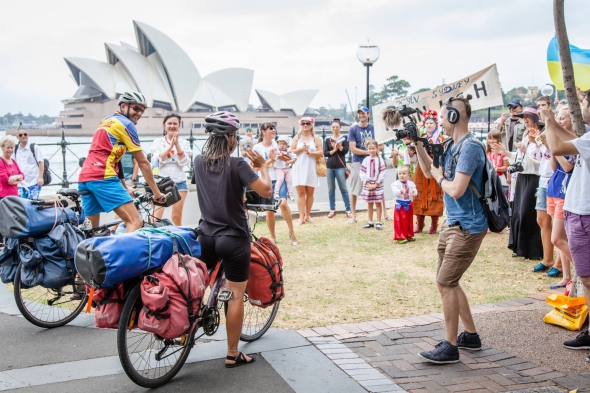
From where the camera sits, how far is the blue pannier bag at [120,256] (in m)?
3.59

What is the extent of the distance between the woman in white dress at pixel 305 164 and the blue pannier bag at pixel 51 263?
6258 millimetres

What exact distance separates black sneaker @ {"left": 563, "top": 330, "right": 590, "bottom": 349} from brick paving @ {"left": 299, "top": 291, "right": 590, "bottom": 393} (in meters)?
0.48

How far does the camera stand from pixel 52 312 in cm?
549

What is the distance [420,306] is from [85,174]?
361 centimetres

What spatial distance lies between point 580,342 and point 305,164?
691 centimetres

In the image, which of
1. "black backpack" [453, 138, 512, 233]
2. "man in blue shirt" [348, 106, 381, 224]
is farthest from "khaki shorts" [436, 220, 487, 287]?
"man in blue shirt" [348, 106, 381, 224]

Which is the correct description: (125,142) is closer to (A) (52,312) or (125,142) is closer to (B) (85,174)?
(B) (85,174)

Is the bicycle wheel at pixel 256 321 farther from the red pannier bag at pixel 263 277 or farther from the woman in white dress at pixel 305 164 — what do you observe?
the woman in white dress at pixel 305 164

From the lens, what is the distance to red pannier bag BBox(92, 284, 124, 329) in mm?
3770

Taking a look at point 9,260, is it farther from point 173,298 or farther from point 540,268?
point 540,268

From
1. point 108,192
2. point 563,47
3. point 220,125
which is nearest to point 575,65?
point 563,47

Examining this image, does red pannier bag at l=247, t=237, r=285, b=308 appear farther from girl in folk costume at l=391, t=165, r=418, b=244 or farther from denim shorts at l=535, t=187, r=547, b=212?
girl in folk costume at l=391, t=165, r=418, b=244

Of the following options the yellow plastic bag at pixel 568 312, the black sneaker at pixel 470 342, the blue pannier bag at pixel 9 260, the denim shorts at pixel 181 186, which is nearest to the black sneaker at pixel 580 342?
the yellow plastic bag at pixel 568 312

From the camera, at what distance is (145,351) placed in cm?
406
